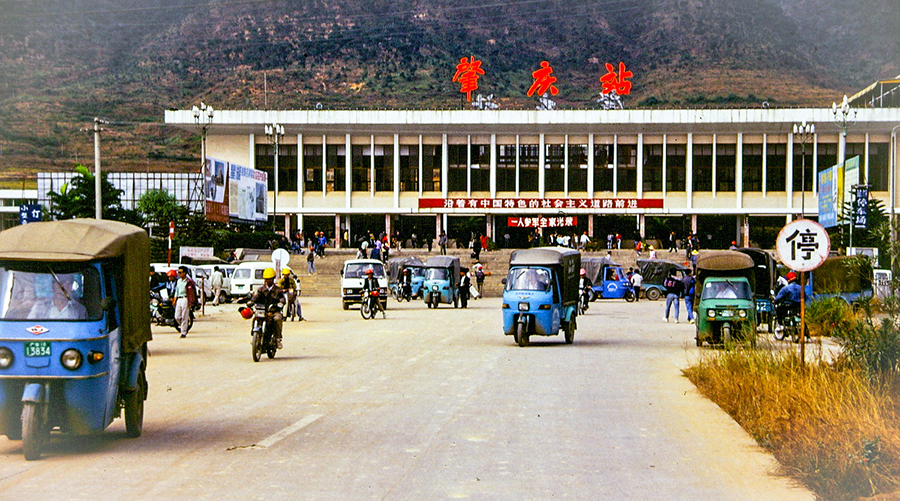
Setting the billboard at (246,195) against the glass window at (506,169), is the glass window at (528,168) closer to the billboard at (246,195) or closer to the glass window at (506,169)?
the glass window at (506,169)

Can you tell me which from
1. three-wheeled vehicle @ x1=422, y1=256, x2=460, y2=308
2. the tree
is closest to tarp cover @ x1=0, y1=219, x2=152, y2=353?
three-wheeled vehicle @ x1=422, y1=256, x2=460, y2=308

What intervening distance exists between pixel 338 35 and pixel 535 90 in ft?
361

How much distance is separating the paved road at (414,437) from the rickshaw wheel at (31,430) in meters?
0.11

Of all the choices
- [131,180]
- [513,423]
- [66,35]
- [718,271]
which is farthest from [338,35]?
[513,423]

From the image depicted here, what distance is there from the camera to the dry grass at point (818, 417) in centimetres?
761

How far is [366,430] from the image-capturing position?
10.3m

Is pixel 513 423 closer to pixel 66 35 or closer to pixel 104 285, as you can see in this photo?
pixel 104 285

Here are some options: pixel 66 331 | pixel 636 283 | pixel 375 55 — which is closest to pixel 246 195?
pixel 636 283

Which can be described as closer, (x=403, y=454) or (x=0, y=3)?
(x=403, y=454)

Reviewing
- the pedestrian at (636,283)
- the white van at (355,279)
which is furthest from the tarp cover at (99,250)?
the pedestrian at (636,283)

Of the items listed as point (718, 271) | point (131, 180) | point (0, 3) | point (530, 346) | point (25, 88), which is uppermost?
point (0, 3)

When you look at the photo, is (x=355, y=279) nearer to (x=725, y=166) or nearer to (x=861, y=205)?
(x=861, y=205)

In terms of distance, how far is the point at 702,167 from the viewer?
3383 inches

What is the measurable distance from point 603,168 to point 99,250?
79367 millimetres
